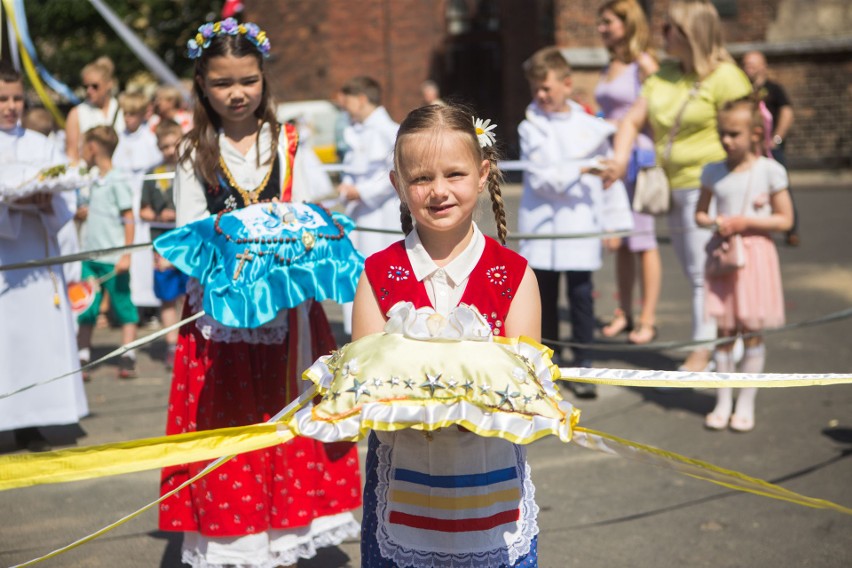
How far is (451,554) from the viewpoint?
8.83ft

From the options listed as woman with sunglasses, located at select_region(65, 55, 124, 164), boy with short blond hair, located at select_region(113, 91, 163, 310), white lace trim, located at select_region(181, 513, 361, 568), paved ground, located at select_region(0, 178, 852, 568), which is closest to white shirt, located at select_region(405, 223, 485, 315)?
white lace trim, located at select_region(181, 513, 361, 568)

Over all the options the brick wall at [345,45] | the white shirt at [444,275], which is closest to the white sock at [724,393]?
the white shirt at [444,275]

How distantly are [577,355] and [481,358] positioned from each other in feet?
14.8

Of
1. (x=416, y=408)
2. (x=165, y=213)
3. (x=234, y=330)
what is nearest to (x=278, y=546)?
(x=234, y=330)

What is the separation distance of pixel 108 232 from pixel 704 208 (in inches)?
183

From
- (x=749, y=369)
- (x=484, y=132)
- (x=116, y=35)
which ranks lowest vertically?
(x=749, y=369)

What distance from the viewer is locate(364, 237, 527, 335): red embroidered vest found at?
2814 mm

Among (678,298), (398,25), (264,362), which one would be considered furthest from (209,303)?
(398,25)

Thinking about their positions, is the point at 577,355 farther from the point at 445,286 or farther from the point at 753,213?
the point at 445,286

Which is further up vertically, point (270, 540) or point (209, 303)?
point (209, 303)

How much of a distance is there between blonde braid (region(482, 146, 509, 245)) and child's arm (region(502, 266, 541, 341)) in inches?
9.7

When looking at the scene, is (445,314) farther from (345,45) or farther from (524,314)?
(345,45)

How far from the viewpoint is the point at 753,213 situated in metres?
5.98

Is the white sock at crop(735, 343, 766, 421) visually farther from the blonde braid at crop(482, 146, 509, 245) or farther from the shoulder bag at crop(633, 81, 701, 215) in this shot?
the blonde braid at crop(482, 146, 509, 245)
